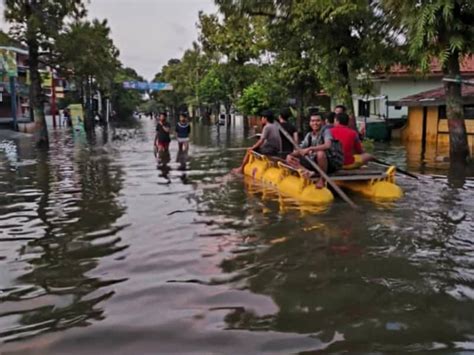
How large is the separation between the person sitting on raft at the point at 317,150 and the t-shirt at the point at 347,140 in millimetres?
279

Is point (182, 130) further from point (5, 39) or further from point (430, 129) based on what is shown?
point (430, 129)

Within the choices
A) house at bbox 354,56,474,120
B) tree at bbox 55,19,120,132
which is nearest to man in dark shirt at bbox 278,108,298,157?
tree at bbox 55,19,120,132

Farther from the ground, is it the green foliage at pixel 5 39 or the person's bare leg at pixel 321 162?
the green foliage at pixel 5 39

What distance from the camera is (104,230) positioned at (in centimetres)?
812

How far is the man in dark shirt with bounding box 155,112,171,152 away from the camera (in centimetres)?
1959

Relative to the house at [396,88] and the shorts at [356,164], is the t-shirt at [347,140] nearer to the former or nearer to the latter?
the shorts at [356,164]

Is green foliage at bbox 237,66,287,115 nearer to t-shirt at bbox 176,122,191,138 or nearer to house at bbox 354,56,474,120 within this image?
house at bbox 354,56,474,120

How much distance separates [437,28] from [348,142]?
221 inches

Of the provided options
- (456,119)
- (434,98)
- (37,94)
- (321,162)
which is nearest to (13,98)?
(37,94)

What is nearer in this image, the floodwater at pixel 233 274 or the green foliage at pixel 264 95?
the floodwater at pixel 233 274

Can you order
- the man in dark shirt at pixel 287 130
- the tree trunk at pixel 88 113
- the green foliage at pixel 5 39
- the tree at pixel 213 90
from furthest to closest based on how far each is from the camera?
the tree at pixel 213 90 < the tree trunk at pixel 88 113 < the green foliage at pixel 5 39 < the man in dark shirt at pixel 287 130

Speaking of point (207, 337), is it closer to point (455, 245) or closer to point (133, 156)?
point (455, 245)

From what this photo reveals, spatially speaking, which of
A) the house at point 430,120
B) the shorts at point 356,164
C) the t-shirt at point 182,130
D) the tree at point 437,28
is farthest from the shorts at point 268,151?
the house at point 430,120

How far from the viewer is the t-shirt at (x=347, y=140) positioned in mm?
10148
